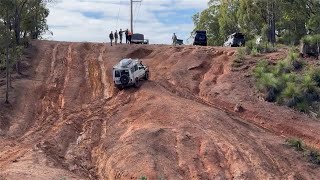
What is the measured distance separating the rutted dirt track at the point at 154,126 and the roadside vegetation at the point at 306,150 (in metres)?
0.40

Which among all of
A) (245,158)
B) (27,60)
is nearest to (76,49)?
(27,60)

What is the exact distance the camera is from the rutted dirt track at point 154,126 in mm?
23172

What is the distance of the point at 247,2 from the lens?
5888cm

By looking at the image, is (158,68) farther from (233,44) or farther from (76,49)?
(233,44)

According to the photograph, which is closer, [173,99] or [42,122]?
[42,122]

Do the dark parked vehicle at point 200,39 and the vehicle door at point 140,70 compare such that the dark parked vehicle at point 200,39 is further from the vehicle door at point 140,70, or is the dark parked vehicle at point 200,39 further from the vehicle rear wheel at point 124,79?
the vehicle rear wheel at point 124,79

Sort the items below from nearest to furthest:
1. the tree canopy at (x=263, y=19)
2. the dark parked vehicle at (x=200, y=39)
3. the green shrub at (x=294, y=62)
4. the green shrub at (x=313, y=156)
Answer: the green shrub at (x=313, y=156) < the green shrub at (x=294, y=62) < the tree canopy at (x=263, y=19) < the dark parked vehicle at (x=200, y=39)

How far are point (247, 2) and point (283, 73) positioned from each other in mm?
25043

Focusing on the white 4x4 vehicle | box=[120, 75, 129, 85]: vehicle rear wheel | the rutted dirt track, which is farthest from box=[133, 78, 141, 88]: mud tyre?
box=[120, 75, 129, 85]: vehicle rear wheel

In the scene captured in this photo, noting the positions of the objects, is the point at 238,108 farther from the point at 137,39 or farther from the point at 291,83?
the point at 137,39

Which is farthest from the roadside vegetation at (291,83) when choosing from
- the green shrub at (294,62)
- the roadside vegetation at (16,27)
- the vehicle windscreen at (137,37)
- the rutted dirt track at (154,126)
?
the vehicle windscreen at (137,37)

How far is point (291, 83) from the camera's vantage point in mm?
33219

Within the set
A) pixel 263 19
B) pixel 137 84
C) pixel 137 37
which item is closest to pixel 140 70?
pixel 137 84

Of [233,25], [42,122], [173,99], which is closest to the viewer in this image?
[42,122]
